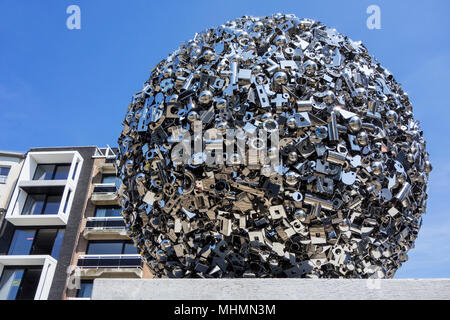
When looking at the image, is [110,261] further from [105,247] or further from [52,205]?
[52,205]

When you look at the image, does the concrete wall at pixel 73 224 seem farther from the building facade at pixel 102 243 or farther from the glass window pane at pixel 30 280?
the glass window pane at pixel 30 280

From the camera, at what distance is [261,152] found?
7.64 feet

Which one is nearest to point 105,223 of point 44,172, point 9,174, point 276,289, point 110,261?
point 110,261

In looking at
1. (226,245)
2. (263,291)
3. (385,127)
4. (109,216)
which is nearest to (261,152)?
(226,245)

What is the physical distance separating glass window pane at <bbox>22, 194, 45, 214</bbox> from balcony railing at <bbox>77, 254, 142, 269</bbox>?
17.0 feet

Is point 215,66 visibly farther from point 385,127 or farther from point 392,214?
point 392,214

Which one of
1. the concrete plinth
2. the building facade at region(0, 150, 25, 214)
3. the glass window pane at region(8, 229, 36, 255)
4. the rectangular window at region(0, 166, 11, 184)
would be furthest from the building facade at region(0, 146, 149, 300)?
the concrete plinth

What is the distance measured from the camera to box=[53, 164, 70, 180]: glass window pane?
80.2 ft

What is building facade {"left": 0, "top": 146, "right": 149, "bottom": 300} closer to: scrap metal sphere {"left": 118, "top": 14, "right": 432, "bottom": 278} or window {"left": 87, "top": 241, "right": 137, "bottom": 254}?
window {"left": 87, "top": 241, "right": 137, "bottom": 254}

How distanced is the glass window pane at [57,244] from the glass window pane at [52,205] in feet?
4.90

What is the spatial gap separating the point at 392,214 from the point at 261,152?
109cm

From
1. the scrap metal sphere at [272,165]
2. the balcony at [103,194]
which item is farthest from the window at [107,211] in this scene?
the scrap metal sphere at [272,165]
